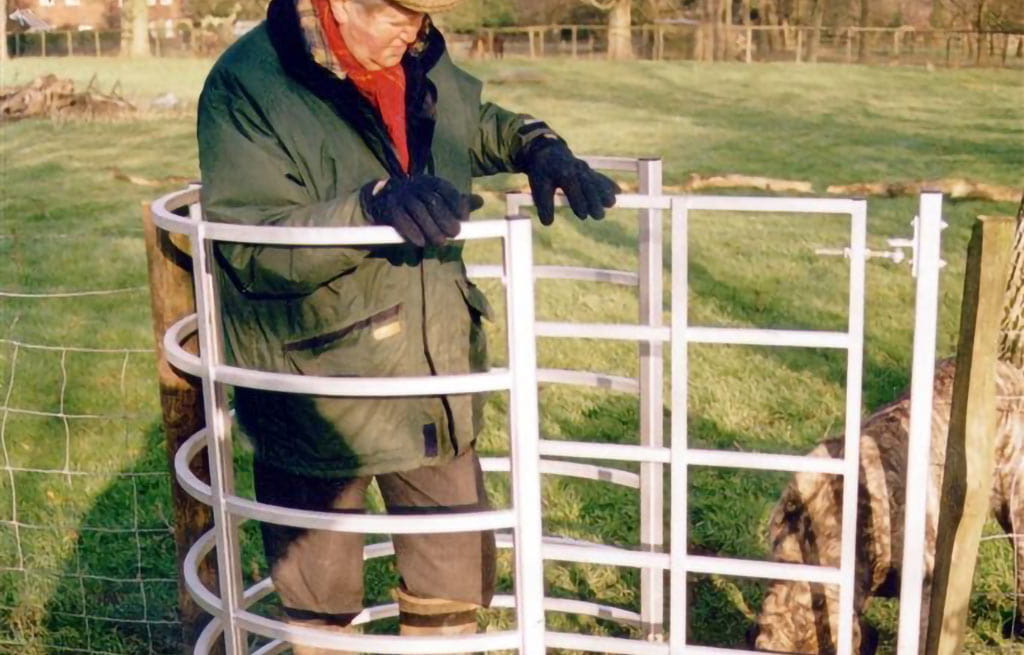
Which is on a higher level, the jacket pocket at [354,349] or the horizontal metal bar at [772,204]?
the horizontal metal bar at [772,204]

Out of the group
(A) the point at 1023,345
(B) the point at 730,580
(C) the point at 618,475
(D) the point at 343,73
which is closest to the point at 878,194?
(A) the point at 1023,345

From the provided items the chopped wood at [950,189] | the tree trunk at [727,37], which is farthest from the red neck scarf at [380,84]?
the tree trunk at [727,37]

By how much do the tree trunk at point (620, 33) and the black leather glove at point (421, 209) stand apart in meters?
21.0

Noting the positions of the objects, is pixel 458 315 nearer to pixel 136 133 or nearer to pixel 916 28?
pixel 136 133

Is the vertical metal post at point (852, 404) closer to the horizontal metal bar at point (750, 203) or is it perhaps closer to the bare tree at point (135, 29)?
the horizontal metal bar at point (750, 203)

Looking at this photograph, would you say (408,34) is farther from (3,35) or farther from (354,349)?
(3,35)

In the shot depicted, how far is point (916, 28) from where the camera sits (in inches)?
834

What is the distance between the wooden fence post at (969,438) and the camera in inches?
126

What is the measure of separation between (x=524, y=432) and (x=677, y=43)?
21.4 meters

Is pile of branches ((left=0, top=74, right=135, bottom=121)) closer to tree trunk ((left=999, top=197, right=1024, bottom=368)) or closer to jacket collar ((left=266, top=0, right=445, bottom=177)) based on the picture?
tree trunk ((left=999, top=197, right=1024, bottom=368))

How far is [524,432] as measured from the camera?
2637mm

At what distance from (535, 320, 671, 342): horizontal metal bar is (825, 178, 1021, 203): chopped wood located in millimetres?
10136

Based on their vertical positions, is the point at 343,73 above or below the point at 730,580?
above

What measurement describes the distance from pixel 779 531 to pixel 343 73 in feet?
6.15
